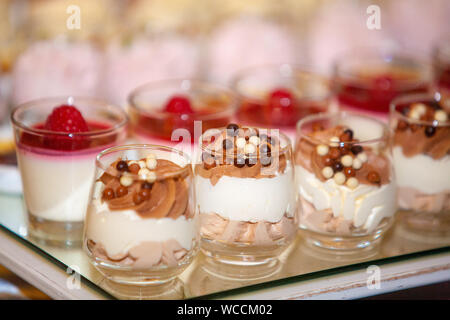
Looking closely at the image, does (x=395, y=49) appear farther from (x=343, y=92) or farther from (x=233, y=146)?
(x=233, y=146)

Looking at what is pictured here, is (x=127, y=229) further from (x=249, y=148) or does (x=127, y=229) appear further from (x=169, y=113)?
(x=169, y=113)

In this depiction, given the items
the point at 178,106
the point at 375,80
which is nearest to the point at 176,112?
the point at 178,106

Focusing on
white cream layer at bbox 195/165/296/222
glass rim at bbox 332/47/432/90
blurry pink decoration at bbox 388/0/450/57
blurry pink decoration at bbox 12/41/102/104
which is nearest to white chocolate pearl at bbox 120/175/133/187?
white cream layer at bbox 195/165/296/222

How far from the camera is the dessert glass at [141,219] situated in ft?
3.45

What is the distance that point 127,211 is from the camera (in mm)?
1053

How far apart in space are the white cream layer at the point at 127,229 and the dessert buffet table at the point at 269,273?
0.09 m

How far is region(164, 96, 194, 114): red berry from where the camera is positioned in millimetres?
1485

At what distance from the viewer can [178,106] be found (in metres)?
1.49

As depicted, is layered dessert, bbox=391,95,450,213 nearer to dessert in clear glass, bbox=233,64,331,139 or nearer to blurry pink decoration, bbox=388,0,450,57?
dessert in clear glass, bbox=233,64,331,139

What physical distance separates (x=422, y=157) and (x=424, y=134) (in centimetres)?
5

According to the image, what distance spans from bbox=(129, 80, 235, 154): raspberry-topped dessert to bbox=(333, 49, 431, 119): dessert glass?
1.04ft

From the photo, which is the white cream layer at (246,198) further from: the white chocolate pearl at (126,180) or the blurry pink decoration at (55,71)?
the blurry pink decoration at (55,71)

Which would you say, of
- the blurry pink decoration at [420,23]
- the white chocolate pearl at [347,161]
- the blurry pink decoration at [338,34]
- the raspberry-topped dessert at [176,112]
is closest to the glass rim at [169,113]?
the raspberry-topped dessert at [176,112]

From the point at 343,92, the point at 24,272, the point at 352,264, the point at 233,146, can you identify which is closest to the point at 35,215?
the point at 24,272
